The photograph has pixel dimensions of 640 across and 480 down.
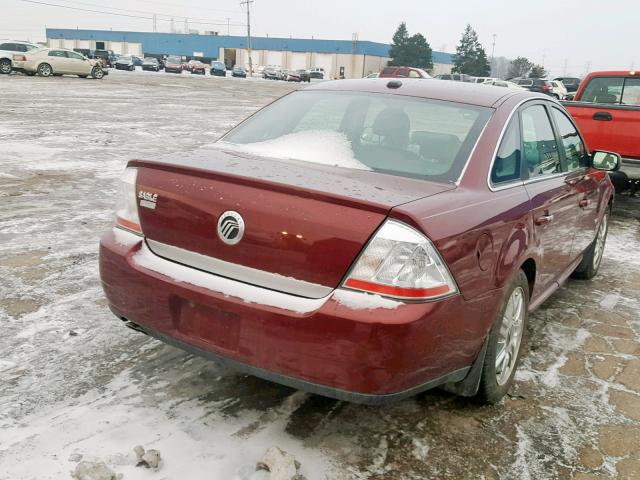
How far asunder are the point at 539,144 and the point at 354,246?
2000 mm

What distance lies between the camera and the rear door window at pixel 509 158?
3143 mm

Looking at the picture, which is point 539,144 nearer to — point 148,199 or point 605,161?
point 605,161

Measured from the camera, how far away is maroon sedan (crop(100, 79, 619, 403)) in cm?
240

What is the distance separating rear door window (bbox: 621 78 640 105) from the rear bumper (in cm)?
792

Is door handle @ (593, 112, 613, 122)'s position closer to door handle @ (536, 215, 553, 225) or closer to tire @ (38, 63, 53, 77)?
door handle @ (536, 215, 553, 225)

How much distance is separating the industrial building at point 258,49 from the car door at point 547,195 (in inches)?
3669

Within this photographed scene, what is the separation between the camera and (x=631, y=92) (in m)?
9.40

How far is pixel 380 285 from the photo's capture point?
2.40m

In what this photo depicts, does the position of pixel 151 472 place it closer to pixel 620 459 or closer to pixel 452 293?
pixel 452 293

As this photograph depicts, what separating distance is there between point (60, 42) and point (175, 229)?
14029 centimetres

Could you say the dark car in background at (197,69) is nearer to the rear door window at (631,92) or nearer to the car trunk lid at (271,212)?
the rear door window at (631,92)

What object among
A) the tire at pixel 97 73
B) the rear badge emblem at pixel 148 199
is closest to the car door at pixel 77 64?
the tire at pixel 97 73

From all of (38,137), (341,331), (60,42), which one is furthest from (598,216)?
(60,42)

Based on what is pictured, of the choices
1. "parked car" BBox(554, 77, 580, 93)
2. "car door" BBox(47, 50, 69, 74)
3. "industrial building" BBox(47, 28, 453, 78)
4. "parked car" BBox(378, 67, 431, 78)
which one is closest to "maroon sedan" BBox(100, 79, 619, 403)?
"parked car" BBox(378, 67, 431, 78)
